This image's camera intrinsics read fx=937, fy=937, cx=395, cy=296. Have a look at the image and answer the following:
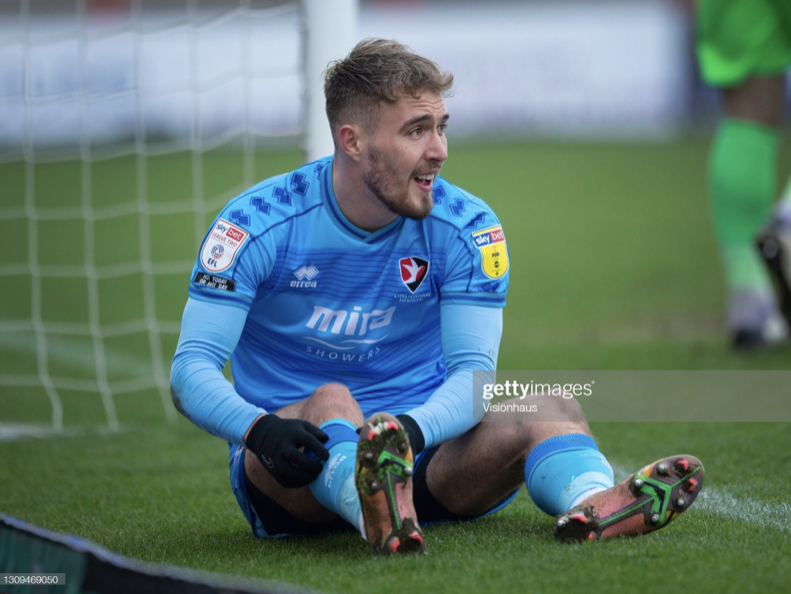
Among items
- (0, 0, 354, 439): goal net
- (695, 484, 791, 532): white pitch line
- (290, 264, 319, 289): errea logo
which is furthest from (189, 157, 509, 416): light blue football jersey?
(0, 0, 354, 439): goal net

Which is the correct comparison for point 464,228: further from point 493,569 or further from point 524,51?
point 524,51

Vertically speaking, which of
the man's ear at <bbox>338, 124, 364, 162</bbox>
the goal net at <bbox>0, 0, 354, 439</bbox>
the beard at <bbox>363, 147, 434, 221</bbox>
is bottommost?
the goal net at <bbox>0, 0, 354, 439</bbox>

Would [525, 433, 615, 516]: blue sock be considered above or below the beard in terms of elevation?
below

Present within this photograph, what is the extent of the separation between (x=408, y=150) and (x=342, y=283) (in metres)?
0.35

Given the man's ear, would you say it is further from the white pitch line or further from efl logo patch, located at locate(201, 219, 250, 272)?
the white pitch line

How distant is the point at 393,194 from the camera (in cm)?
216

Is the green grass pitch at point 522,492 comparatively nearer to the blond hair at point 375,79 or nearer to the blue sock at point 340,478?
A: the blue sock at point 340,478

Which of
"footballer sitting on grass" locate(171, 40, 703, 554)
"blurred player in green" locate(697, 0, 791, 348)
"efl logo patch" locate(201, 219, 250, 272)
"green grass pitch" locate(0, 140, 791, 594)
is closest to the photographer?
"green grass pitch" locate(0, 140, 791, 594)

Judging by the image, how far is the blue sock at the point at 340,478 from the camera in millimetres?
1888

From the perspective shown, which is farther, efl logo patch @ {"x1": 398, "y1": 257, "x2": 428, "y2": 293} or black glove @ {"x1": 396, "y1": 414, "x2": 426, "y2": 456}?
efl logo patch @ {"x1": 398, "y1": 257, "x2": 428, "y2": 293}

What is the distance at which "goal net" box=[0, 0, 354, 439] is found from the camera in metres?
4.20

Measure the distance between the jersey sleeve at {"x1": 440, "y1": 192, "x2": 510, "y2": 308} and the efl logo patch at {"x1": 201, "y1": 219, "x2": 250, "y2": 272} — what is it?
487mm

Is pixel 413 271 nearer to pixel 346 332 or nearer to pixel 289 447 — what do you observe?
pixel 346 332

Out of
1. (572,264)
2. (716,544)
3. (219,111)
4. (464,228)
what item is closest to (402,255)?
(464,228)
